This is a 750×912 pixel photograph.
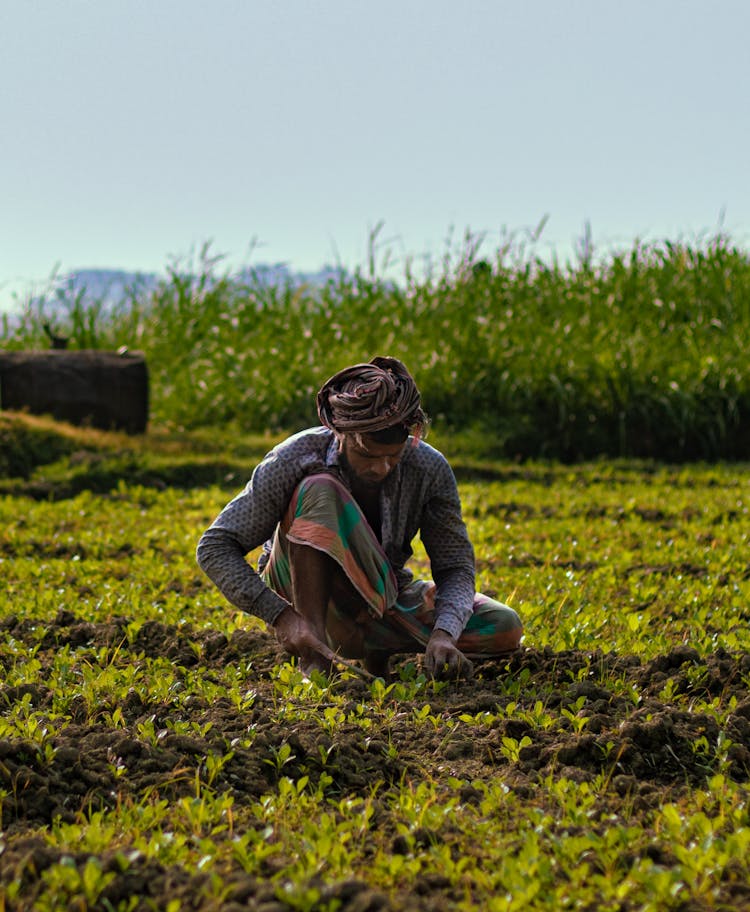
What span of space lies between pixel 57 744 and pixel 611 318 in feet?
33.9

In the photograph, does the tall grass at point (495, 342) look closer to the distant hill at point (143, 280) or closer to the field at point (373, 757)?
the distant hill at point (143, 280)

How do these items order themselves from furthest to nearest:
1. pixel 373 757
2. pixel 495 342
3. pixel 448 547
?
pixel 495 342 → pixel 448 547 → pixel 373 757

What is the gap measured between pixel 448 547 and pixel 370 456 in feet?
1.81

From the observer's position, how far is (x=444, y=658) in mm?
4113

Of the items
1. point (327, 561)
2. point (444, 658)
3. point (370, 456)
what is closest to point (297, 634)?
point (327, 561)

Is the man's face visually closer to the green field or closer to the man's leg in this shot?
the man's leg

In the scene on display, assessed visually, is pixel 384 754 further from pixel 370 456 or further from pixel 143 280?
pixel 143 280

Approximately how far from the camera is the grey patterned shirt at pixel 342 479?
4.14m

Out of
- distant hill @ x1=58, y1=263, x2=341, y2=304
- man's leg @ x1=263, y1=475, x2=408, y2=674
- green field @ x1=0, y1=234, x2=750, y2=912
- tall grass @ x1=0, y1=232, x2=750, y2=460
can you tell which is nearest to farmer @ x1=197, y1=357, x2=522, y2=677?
man's leg @ x1=263, y1=475, x2=408, y2=674

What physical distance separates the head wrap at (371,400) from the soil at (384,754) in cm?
88

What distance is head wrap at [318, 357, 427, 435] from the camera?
3.93m

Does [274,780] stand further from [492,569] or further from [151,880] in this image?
[492,569]

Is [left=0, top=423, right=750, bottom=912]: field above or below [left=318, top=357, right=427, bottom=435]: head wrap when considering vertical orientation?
below

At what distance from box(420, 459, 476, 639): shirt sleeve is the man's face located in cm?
23
